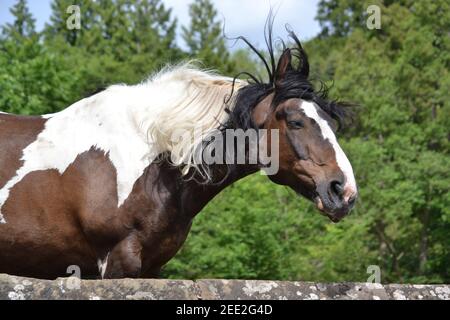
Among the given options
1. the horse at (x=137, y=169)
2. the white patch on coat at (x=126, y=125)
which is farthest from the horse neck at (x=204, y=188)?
the white patch on coat at (x=126, y=125)

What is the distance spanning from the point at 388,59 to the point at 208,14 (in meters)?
20.0

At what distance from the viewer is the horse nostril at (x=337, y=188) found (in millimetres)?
6324

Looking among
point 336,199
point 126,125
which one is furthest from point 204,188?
point 336,199

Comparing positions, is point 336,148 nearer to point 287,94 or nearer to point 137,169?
point 287,94

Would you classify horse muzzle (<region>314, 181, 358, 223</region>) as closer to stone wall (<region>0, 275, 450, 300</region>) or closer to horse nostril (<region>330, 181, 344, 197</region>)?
horse nostril (<region>330, 181, 344, 197</region>)

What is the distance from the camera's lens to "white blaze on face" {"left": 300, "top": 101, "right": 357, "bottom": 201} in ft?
20.6

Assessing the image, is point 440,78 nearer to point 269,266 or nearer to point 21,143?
point 269,266

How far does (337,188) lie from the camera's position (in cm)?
637

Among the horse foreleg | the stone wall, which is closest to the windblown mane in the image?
the horse foreleg

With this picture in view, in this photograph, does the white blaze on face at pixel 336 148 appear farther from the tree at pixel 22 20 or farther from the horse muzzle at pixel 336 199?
the tree at pixel 22 20

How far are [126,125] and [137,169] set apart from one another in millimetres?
469

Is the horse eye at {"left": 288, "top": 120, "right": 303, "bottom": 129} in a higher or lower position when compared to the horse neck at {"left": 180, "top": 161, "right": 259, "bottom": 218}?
higher

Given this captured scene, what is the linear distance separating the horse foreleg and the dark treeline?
17882 millimetres
